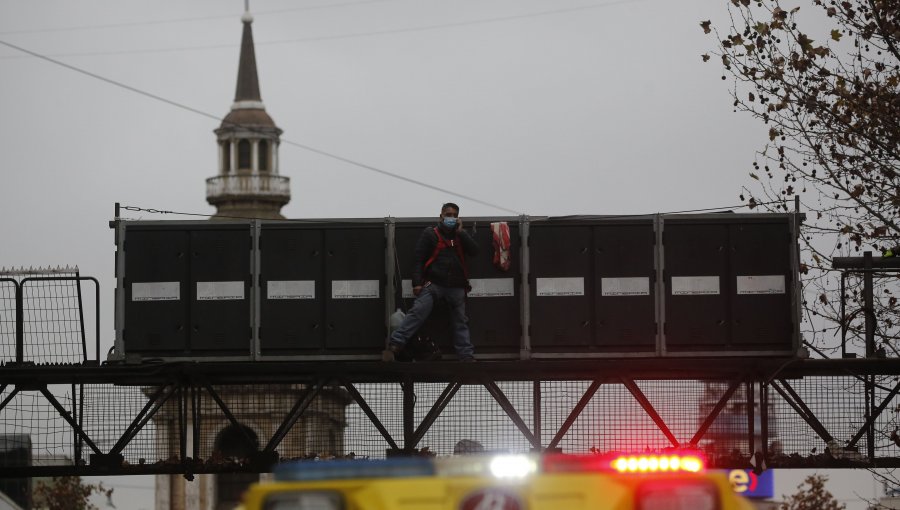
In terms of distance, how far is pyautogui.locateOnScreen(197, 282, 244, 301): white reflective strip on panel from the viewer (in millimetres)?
20109

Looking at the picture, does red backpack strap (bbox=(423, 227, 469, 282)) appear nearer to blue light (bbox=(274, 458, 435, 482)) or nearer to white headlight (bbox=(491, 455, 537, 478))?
white headlight (bbox=(491, 455, 537, 478))

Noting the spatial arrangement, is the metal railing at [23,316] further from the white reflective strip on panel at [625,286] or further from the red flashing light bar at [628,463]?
the red flashing light bar at [628,463]

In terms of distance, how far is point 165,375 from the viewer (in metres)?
19.9

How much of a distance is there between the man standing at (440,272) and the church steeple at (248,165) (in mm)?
100329

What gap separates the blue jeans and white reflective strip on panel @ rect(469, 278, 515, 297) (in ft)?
2.45

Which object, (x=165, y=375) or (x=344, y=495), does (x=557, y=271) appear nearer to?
(x=165, y=375)

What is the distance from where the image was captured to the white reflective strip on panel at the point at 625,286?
65.1 feet

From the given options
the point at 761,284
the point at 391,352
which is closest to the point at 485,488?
the point at 391,352

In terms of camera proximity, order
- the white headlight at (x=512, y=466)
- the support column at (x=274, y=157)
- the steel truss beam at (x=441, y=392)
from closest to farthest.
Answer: the white headlight at (x=512, y=466), the steel truss beam at (x=441, y=392), the support column at (x=274, y=157)

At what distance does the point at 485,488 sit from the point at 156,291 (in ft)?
49.3

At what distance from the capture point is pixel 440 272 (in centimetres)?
1878

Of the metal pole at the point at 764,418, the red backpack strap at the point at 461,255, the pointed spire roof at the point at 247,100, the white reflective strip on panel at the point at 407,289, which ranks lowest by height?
the metal pole at the point at 764,418

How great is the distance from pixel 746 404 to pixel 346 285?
16.0 feet

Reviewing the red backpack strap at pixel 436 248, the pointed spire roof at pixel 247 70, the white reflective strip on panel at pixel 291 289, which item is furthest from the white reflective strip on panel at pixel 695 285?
the pointed spire roof at pixel 247 70
